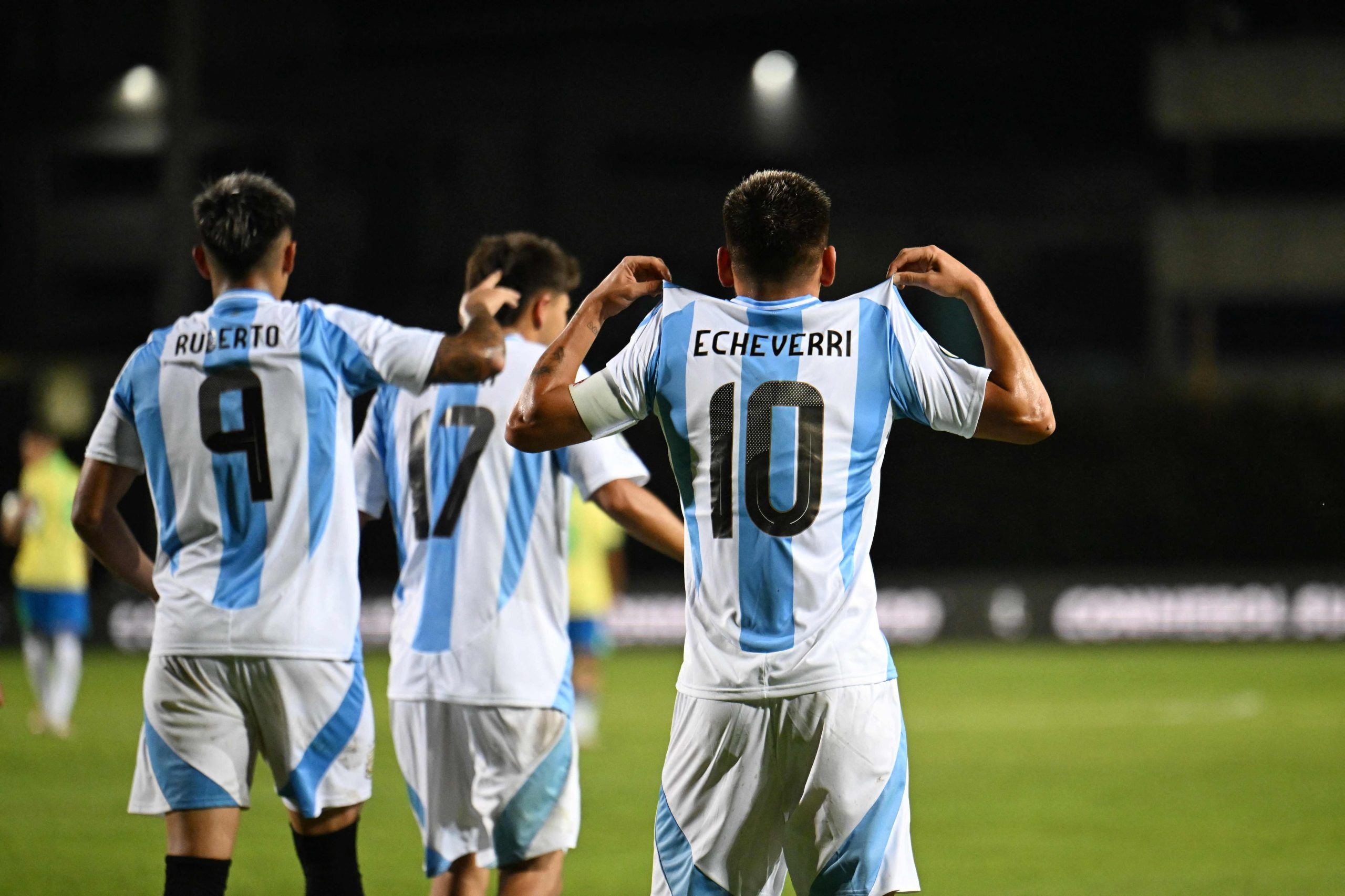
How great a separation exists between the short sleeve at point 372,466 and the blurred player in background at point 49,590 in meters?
8.35

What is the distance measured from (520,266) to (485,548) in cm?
84

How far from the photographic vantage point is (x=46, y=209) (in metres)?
36.0

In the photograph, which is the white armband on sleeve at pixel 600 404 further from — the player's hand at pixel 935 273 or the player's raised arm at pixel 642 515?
the player's raised arm at pixel 642 515

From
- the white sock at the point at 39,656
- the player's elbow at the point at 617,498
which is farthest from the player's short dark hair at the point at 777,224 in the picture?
the white sock at the point at 39,656

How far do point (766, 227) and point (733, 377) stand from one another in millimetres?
330

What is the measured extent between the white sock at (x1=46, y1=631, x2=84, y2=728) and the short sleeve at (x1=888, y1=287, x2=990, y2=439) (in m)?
10.3

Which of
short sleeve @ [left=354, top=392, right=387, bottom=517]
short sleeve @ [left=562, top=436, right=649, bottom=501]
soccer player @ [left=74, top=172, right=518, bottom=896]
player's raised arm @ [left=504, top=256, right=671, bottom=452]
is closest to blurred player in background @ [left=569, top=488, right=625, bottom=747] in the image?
short sleeve @ [left=354, top=392, right=387, bottom=517]

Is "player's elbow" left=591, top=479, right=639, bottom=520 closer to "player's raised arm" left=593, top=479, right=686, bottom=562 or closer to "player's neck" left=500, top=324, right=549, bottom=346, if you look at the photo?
"player's raised arm" left=593, top=479, right=686, bottom=562

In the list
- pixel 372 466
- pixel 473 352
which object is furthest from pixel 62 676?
pixel 473 352

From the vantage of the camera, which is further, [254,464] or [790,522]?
[254,464]

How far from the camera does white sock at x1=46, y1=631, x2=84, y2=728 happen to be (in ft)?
40.3

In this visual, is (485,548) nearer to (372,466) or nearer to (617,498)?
(617,498)

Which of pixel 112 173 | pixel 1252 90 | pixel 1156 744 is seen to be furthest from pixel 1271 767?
pixel 112 173

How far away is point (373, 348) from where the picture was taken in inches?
168
